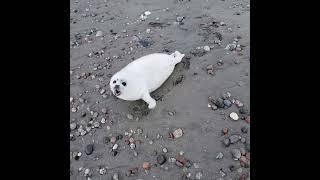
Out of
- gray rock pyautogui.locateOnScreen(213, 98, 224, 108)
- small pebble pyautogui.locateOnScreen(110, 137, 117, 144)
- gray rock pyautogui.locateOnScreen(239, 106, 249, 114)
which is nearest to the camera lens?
small pebble pyautogui.locateOnScreen(110, 137, 117, 144)

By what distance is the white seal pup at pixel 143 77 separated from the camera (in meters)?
4.29

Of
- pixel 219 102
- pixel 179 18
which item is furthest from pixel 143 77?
pixel 179 18

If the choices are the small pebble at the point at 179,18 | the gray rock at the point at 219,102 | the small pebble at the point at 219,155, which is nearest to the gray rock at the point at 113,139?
the small pebble at the point at 219,155

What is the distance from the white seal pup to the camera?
429 centimetres

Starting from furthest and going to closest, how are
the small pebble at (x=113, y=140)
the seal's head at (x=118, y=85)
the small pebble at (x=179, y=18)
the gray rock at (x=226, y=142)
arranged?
the small pebble at (x=179, y=18), the small pebble at (x=113, y=140), the seal's head at (x=118, y=85), the gray rock at (x=226, y=142)

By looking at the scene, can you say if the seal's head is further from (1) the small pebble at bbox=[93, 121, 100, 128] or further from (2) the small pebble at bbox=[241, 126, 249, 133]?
(2) the small pebble at bbox=[241, 126, 249, 133]

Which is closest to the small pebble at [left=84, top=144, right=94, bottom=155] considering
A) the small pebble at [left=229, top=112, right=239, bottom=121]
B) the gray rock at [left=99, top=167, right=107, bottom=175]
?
the gray rock at [left=99, top=167, right=107, bottom=175]

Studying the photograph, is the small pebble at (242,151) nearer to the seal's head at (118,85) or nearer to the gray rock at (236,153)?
the gray rock at (236,153)

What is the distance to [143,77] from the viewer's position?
459 centimetres

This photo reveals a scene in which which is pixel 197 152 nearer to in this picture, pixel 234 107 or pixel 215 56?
pixel 234 107

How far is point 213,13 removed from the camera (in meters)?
6.70

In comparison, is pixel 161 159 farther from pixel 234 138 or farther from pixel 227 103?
pixel 227 103

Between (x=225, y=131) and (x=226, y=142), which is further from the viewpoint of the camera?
(x=225, y=131)
